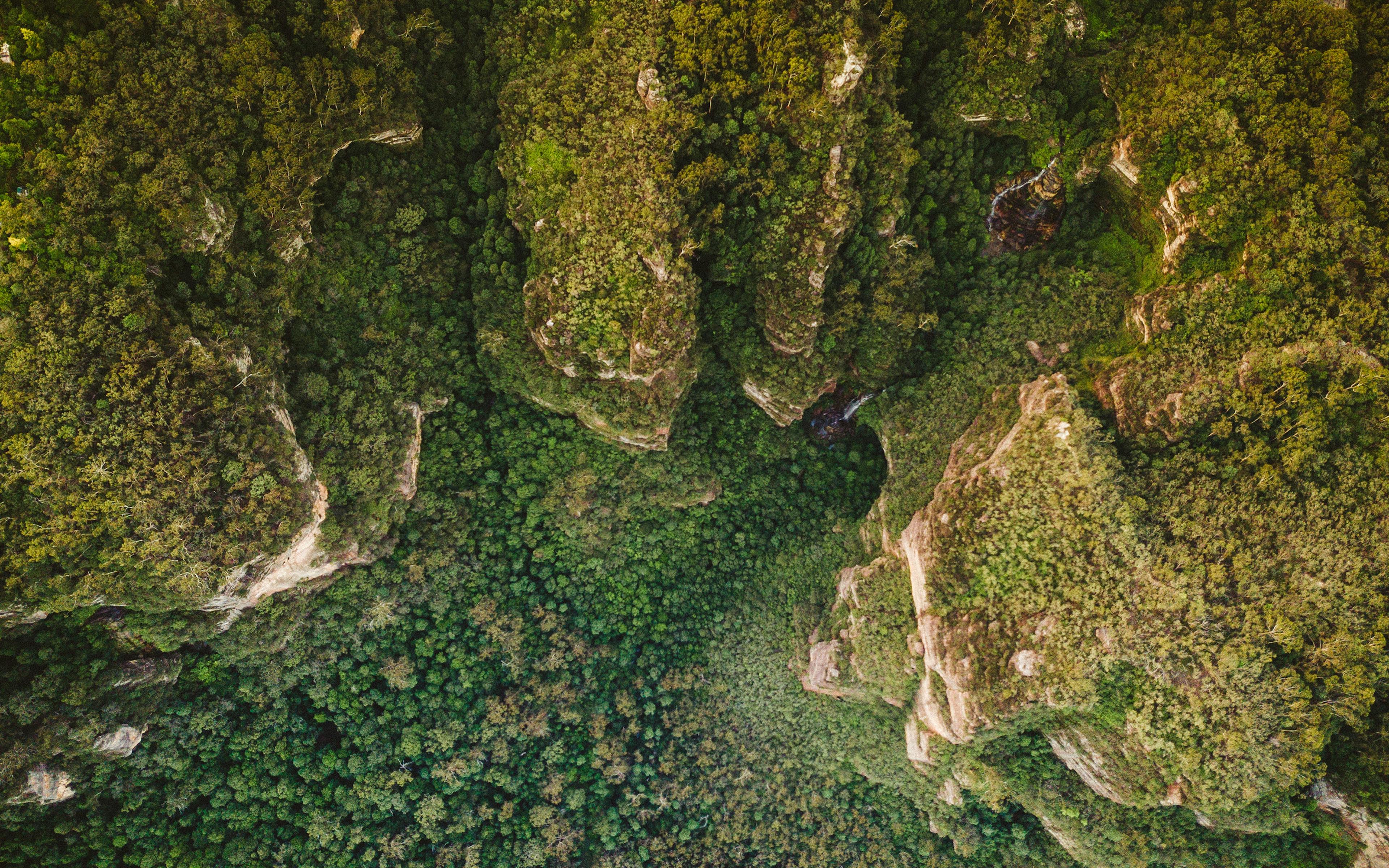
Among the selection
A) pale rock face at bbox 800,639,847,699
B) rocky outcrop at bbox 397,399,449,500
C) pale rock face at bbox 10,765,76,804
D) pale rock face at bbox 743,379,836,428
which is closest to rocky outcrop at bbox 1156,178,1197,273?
pale rock face at bbox 743,379,836,428

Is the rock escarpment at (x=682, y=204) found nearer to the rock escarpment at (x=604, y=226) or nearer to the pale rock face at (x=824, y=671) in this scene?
the rock escarpment at (x=604, y=226)

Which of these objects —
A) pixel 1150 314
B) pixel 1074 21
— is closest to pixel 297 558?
pixel 1150 314

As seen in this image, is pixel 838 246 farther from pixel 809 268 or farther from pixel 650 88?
pixel 650 88

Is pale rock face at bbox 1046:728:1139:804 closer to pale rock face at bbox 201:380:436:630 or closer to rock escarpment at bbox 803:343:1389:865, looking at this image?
rock escarpment at bbox 803:343:1389:865

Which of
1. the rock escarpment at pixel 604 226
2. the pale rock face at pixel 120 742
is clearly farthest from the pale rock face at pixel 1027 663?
the pale rock face at pixel 120 742

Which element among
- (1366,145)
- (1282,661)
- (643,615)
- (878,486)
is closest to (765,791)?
(643,615)

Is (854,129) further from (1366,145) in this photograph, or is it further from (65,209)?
(65,209)
